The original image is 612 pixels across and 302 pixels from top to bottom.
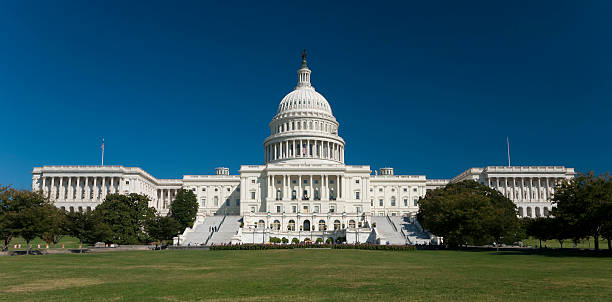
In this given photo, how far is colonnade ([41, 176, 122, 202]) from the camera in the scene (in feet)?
410

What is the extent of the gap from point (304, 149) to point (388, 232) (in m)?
48.3

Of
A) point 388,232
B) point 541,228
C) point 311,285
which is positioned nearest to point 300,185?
point 388,232

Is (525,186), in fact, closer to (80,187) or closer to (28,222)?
(80,187)

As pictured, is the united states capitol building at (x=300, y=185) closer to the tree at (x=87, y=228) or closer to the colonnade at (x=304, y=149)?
the colonnade at (x=304, y=149)

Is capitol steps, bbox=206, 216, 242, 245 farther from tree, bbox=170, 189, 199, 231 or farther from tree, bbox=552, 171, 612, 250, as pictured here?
tree, bbox=552, 171, 612, 250

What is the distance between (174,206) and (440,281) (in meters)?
82.2

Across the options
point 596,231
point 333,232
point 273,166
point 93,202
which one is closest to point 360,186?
point 273,166

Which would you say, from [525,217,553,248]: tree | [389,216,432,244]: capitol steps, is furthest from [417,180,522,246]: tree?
[389,216,432,244]: capitol steps

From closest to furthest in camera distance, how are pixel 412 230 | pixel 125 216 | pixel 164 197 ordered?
pixel 125 216, pixel 412 230, pixel 164 197

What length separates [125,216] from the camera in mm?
74375

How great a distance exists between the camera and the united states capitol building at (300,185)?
10519 cm

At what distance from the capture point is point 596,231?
159 ft

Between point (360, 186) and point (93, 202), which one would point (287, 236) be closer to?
point (360, 186)

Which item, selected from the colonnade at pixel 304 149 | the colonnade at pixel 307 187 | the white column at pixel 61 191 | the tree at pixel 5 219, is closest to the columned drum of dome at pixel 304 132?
the colonnade at pixel 304 149
